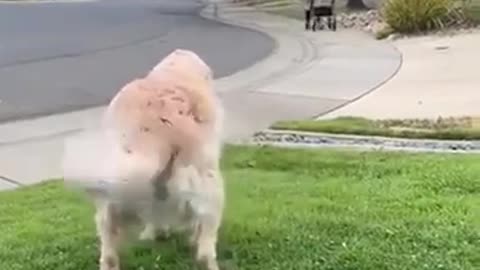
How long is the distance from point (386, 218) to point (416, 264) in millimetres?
756

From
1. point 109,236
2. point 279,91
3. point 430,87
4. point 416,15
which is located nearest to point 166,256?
point 109,236

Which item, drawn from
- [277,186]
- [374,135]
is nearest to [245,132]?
[277,186]

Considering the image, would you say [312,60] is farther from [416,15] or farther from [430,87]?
[416,15]

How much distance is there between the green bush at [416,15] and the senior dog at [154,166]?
14.4 m

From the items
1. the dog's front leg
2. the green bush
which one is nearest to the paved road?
the green bush

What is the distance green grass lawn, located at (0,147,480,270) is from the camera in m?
5.06

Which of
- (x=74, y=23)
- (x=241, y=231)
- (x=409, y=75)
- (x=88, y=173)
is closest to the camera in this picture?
(x=88, y=173)

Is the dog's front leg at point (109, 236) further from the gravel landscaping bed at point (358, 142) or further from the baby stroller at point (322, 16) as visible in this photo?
the baby stroller at point (322, 16)

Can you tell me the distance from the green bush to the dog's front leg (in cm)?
1465

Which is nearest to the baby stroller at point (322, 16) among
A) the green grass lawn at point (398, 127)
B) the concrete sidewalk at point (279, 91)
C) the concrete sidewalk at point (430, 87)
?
the concrete sidewalk at point (279, 91)

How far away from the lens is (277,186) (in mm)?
6621

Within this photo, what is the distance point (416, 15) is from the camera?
18469 mm

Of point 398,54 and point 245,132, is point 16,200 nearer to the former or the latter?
point 245,132

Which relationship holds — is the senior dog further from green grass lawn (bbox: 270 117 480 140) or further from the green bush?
the green bush
